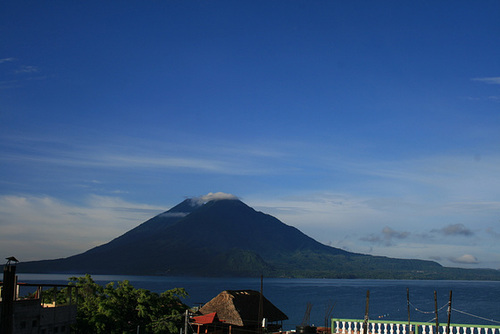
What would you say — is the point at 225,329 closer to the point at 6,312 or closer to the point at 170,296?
the point at 170,296

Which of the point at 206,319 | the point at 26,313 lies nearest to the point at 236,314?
the point at 206,319

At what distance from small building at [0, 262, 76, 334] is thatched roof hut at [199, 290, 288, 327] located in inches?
404

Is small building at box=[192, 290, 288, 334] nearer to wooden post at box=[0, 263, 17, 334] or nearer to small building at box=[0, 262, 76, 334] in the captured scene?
small building at box=[0, 262, 76, 334]

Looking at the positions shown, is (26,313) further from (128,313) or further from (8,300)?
(128,313)

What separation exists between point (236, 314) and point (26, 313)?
561 inches

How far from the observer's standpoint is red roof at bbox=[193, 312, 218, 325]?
34375 millimetres

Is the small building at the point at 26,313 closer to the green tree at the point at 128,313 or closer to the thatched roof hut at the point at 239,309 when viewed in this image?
the green tree at the point at 128,313

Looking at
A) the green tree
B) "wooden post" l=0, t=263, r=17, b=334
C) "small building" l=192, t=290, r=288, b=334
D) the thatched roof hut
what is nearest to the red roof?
"small building" l=192, t=290, r=288, b=334

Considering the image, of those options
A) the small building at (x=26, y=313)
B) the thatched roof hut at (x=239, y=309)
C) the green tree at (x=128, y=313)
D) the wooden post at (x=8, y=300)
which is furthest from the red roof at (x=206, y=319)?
the wooden post at (x=8, y=300)

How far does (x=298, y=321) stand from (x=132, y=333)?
6262 centimetres

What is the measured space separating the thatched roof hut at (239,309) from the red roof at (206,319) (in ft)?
6.10

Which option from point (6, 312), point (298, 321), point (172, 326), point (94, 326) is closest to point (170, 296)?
point (172, 326)

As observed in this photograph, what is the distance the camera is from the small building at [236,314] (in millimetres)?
34781

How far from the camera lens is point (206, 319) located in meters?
34.6
